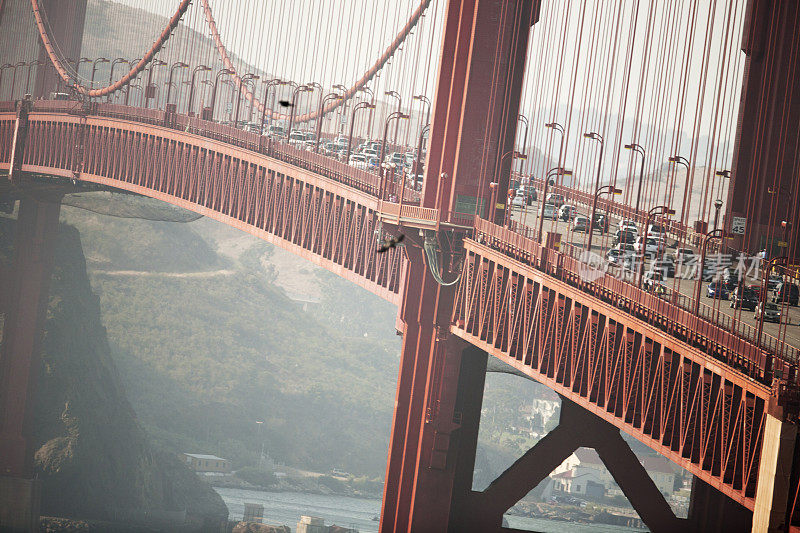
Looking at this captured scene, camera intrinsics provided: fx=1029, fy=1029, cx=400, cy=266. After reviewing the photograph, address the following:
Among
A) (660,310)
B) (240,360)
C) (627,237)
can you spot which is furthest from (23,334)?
(240,360)

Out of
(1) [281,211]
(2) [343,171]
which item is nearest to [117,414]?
(1) [281,211]

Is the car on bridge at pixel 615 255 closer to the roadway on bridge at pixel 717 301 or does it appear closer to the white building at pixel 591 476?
the roadway on bridge at pixel 717 301

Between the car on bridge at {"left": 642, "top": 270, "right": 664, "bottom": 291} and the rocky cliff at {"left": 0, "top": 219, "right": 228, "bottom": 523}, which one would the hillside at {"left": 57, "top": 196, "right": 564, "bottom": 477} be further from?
the car on bridge at {"left": 642, "top": 270, "right": 664, "bottom": 291}

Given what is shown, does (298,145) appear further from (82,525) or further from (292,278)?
(292,278)

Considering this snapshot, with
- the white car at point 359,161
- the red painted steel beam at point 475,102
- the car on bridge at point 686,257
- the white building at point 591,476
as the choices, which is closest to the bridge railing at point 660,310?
the red painted steel beam at point 475,102

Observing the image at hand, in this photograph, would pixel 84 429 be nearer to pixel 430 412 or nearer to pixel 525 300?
pixel 430 412

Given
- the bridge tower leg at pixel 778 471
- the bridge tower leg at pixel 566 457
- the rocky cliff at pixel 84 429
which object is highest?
the bridge tower leg at pixel 778 471
